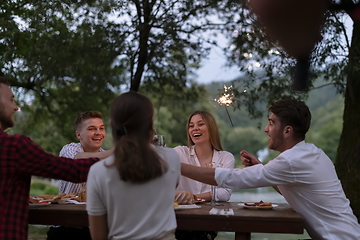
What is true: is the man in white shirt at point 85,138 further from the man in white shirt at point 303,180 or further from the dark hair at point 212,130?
the man in white shirt at point 303,180

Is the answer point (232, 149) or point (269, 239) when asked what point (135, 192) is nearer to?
point (269, 239)

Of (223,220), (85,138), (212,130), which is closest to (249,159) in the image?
(223,220)

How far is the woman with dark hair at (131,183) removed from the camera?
182cm

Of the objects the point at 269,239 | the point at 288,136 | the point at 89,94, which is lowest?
the point at 269,239

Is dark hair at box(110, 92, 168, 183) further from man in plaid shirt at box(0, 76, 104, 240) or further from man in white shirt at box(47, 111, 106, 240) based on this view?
man in white shirt at box(47, 111, 106, 240)

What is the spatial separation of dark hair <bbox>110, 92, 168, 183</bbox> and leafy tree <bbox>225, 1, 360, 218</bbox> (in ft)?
11.6

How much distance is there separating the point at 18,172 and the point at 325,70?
5.01 metres

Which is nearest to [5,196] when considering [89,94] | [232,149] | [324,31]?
[324,31]

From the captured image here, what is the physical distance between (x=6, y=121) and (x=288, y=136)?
1.72 m

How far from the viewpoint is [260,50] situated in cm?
627

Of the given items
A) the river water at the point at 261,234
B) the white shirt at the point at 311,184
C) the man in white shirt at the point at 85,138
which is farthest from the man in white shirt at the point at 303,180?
the river water at the point at 261,234

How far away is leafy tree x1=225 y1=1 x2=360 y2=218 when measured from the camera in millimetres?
5168

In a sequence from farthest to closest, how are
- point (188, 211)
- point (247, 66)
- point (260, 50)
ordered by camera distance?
1. point (247, 66)
2. point (260, 50)
3. point (188, 211)

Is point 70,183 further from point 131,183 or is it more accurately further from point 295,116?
point 295,116
